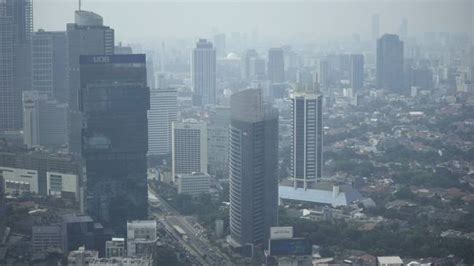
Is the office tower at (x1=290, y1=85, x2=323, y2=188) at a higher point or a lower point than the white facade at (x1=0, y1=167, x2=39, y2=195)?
higher

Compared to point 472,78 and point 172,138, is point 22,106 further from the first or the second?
point 472,78

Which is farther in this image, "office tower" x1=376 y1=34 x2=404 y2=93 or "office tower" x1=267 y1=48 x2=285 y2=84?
"office tower" x1=376 y1=34 x2=404 y2=93

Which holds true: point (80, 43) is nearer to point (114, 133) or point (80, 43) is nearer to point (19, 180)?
point (19, 180)

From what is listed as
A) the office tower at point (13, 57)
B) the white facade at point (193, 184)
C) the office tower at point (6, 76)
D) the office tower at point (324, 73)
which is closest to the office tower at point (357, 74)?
the office tower at point (324, 73)

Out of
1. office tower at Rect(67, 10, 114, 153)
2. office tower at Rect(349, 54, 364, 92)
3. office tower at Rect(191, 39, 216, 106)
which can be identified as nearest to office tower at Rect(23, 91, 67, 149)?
office tower at Rect(67, 10, 114, 153)

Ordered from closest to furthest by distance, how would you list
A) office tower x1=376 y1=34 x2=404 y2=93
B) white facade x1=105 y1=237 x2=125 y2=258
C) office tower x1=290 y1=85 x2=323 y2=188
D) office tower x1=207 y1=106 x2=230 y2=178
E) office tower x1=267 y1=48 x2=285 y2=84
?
white facade x1=105 y1=237 x2=125 y2=258
office tower x1=290 y1=85 x2=323 y2=188
office tower x1=207 y1=106 x2=230 y2=178
office tower x1=267 y1=48 x2=285 y2=84
office tower x1=376 y1=34 x2=404 y2=93

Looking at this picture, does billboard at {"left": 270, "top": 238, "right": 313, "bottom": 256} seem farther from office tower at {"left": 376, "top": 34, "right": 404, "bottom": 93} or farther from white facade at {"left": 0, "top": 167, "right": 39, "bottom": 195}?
office tower at {"left": 376, "top": 34, "right": 404, "bottom": 93}

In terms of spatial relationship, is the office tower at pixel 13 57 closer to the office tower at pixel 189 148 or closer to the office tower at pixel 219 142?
the office tower at pixel 189 148

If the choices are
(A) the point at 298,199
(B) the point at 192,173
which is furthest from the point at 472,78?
(B) the point at 192,173

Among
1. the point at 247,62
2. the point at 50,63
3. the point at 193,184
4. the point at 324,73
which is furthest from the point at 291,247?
the point at 324,73
